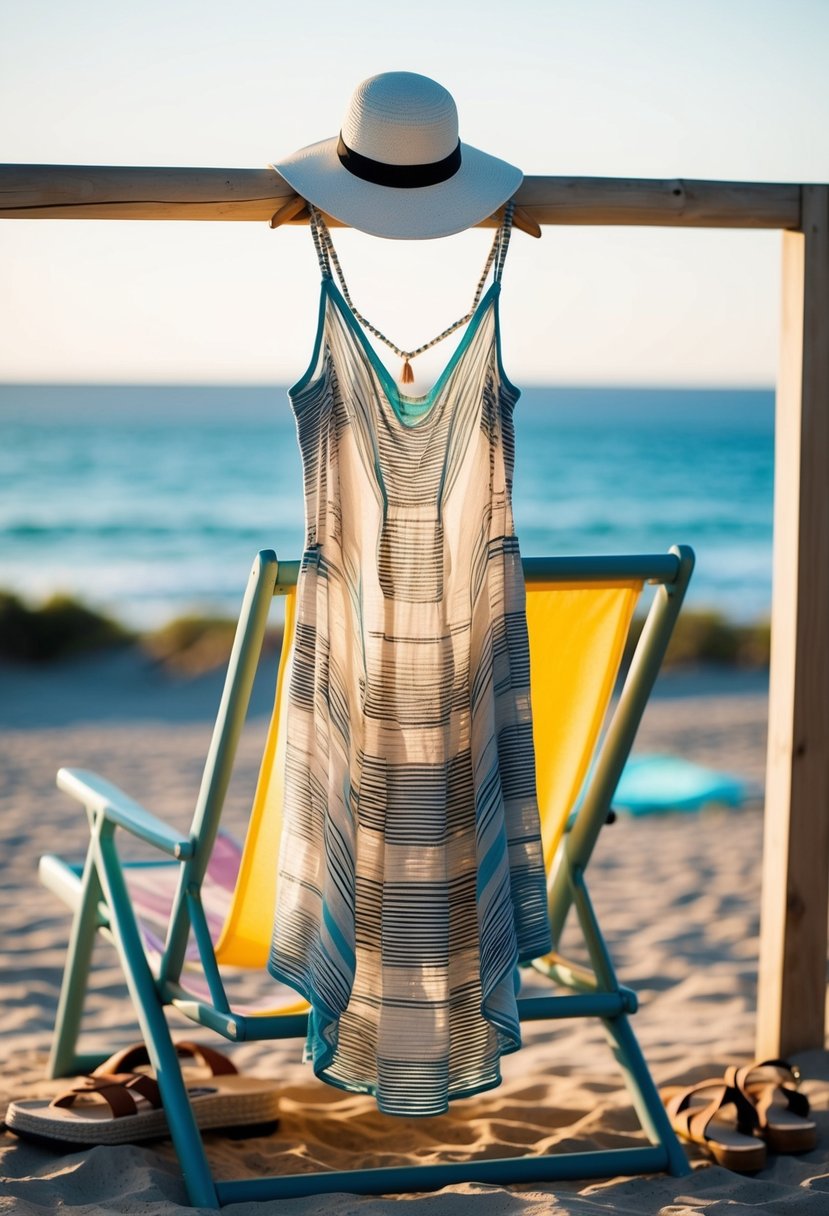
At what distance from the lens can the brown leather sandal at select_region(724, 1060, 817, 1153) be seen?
7.43 ft

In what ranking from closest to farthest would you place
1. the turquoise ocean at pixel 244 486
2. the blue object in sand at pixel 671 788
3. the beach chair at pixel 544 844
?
1. the beach chair at pixel 544 844
2. the blue object in sand at pixel 671 788
3. the turquoise ocean at pixel 244 486

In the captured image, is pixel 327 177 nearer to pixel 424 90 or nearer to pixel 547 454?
pixel 424 90

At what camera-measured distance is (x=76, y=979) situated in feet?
8.09

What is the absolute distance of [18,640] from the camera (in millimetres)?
10555

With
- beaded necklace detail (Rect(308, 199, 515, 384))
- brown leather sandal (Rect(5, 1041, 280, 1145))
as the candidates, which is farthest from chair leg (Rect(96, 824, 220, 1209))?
beaded necklace detail (Rect(308, 199, 515, 384))

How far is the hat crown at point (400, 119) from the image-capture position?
1.88m

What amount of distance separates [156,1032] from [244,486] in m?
18.6

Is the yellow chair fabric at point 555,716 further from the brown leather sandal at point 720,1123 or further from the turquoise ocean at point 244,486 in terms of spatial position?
the turquoise ocean at point 244,486

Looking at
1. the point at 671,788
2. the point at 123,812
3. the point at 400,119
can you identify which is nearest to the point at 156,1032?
the point at 123,812

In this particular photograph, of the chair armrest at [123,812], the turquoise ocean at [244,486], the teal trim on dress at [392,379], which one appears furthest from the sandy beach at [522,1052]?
the turquoise ocean at [244,486]

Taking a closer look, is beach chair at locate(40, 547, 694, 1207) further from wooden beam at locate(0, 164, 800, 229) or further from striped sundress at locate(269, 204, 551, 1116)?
wooden beam at locate(0, 164, 800, 229)

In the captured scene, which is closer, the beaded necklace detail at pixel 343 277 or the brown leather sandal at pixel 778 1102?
the beaded necklace detail at pixel 343 277

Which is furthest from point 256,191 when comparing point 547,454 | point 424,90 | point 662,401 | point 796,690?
point 662,401

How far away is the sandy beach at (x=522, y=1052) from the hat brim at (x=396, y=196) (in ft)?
4.73
